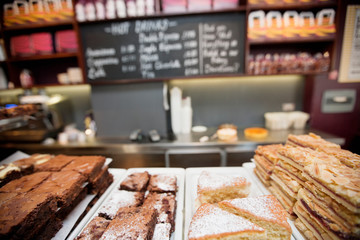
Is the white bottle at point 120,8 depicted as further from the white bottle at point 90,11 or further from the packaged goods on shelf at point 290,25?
the packaged goods on shelf at point 290,25

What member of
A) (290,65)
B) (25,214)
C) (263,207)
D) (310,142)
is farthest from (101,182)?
(290,65)

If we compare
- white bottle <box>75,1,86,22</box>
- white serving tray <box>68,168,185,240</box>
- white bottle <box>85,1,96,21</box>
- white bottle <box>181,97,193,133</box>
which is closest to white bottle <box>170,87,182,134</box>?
white bottle <box>181,97,193,133</box>

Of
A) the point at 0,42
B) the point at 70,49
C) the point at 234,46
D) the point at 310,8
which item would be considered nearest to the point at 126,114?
the point at 70,49

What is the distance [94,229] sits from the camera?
3.38 feet

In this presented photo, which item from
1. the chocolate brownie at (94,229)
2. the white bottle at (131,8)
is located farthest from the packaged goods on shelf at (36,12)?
the chocolate brownie at (94,229)

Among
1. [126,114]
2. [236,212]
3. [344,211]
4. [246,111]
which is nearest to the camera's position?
[344,211]

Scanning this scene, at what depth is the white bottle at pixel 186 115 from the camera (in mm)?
3008

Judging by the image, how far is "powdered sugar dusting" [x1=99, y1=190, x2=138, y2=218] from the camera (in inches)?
46.1

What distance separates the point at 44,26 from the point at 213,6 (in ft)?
8.61

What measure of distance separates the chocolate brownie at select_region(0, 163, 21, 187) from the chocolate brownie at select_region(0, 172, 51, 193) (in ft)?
0.37

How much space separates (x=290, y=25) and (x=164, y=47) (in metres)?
1.87

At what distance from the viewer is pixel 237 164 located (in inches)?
104

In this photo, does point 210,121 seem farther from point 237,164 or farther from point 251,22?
point 251,22

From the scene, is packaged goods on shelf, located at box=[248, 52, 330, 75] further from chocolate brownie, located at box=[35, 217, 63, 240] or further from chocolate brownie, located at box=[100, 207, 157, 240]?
chocolate brownie, located at box=[35, 217, 63, 240]
